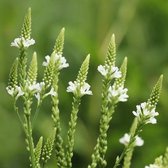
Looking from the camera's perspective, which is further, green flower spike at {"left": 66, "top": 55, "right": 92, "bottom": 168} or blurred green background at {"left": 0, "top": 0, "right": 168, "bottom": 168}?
blurred green background at {"left": 0, "top": 0, "right": 168, "bottom": 168}

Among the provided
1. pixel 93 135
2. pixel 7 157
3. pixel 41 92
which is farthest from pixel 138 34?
pixel 41 92

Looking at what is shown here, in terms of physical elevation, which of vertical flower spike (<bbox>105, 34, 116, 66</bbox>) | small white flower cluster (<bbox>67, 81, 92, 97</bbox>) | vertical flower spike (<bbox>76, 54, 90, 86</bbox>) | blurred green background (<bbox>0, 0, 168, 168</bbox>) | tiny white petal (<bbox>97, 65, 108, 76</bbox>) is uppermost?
blurred green background (<bbox>0, 0, 168, 168</bbox>)

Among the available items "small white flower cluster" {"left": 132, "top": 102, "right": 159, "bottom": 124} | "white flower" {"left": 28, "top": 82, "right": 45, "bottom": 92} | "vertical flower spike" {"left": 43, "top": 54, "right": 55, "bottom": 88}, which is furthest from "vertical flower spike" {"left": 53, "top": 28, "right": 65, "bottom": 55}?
"small white flower cluster" {"left": 132, "top": 102, "right": 159, "bottom": 124}

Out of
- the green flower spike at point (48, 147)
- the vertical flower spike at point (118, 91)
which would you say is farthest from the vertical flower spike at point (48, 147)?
the vertical flower spike at point (118, 91)

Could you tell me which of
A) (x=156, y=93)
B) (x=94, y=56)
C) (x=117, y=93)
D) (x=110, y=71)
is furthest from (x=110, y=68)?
(x=94, y=56)

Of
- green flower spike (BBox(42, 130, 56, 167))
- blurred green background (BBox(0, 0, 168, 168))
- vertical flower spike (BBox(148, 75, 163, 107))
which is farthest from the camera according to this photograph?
blurred green background (BBox(0, 0, 168, 168))

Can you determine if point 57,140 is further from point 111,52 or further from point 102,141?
point 111,52

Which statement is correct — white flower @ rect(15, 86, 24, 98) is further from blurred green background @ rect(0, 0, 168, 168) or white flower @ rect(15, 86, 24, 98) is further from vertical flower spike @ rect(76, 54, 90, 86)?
blurred green background @ rect(0, 0, 168, 168)

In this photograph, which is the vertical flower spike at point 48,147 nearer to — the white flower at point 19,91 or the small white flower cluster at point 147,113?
the white flower at point 19,91

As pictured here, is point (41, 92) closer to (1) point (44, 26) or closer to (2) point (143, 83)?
(2) point (143, 83)
